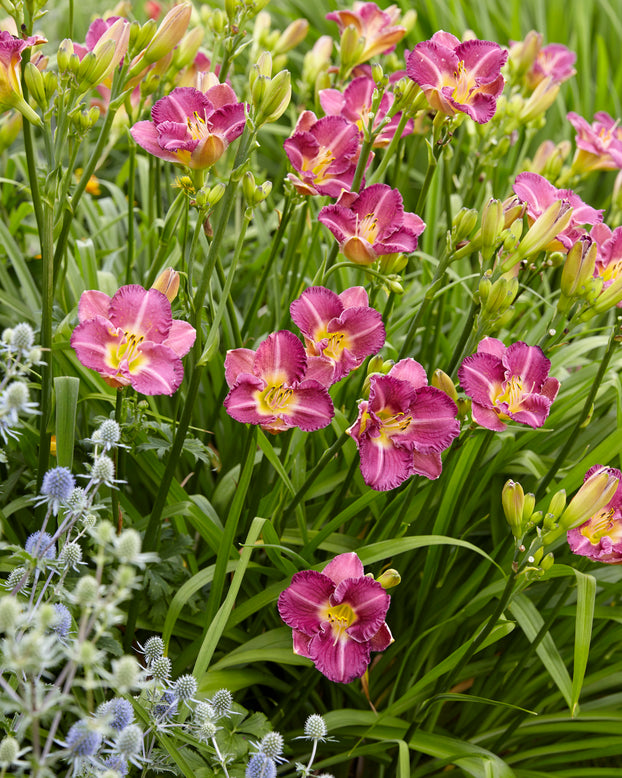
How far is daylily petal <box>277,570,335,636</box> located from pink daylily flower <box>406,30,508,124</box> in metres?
0.85

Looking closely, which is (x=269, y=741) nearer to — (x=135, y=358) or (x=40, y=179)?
(x=135, y=358)

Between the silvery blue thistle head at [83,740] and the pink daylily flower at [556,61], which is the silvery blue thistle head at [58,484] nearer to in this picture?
the silvery blue thistle head at [83,740]

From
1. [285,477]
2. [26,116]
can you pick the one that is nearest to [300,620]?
[285,477]

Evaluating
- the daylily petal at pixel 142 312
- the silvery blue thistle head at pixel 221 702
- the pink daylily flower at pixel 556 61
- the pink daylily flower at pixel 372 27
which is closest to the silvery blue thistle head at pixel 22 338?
the daylily petal at pixel 142 312

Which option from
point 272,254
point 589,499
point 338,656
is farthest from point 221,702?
Result: point 272,254

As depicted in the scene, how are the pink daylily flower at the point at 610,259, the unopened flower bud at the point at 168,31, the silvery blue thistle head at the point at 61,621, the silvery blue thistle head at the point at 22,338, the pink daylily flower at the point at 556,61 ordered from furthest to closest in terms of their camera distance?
the pink daylily flower at the point at 556,61
the pink daylily flower at the point at 610,259
the unopened flower bud at the point at 168,31
the silvery blue thistle head at the point at 61,621
the silvery blue thistle head at the point at 22,338

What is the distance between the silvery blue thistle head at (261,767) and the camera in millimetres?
988

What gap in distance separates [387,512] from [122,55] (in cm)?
94

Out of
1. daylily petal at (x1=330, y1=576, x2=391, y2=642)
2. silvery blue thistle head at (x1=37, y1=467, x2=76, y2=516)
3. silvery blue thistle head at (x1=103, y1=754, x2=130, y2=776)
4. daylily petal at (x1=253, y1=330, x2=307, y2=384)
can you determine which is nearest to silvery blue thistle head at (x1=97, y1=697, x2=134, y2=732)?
silvery blue thistle head at (x1=103, y1=754, x2=130, y2=776)

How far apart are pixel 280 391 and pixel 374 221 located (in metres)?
0.39

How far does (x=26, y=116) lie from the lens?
125cm

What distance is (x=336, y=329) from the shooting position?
132 centimetres

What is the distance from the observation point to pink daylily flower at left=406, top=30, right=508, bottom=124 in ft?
4.71

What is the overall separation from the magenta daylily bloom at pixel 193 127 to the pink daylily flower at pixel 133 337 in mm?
→ 224
